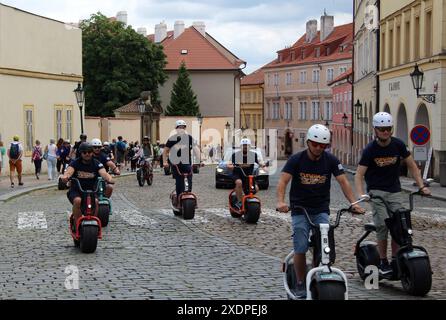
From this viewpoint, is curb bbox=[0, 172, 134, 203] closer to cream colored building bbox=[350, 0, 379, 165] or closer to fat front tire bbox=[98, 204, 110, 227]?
fat front tire bbox=[98, 204, 110, 227]

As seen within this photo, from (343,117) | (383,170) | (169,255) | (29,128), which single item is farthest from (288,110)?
(383,170)

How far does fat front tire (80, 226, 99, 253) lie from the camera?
12.5 meters

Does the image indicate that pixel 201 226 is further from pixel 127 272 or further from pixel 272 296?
pixel 272 296

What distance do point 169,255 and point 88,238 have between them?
1.16m

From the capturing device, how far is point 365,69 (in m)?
56.0

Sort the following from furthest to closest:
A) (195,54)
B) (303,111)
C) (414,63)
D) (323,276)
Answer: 1. (303,111)
2. (195,54)
3. (414,63)
4. (323,276)

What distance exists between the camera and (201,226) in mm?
16484

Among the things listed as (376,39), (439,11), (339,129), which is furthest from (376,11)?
(339,129)

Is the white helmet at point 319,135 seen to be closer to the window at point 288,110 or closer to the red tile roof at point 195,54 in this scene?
the red tile roof at point 195,54

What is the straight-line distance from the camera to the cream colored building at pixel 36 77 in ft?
127

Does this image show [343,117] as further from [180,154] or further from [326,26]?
[180,154]

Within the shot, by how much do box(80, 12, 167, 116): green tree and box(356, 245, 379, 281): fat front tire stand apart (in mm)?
65013

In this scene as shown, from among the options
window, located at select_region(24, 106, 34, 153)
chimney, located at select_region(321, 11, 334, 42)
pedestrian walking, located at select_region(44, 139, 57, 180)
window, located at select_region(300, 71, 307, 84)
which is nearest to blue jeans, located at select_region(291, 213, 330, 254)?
pedestrian walking, located at select_region(44, 139, 57, 180)

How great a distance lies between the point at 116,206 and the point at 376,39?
29.7 meters
